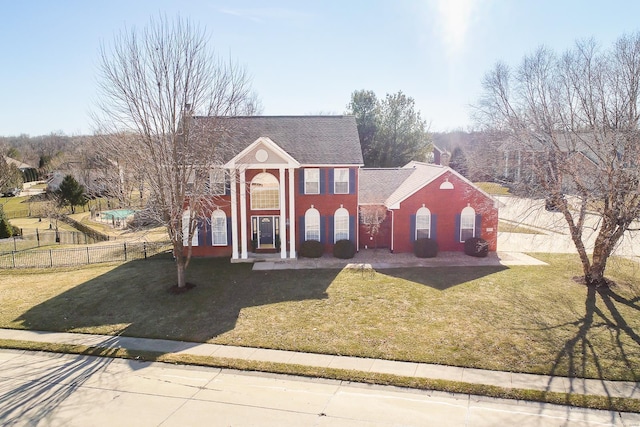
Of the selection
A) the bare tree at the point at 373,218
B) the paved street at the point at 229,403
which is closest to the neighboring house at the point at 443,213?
the bare tree at the point at 373,218

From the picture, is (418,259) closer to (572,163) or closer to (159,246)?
(572,163)

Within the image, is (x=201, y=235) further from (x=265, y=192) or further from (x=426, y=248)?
(x=426, y=248)

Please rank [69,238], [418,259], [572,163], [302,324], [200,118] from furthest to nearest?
[69,238]
[418,259]
[200,118]
[572,163]
[302,324]

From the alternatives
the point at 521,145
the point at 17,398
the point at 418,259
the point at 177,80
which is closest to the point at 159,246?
the point at 177,80

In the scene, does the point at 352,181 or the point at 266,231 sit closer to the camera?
the point at 352,181

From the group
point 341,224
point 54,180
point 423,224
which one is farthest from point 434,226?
point 54,180

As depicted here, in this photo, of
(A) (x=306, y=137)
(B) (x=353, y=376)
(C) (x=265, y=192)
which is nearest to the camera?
(B) (x=353, y=376)

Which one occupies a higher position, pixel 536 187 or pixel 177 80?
pixel 177 80
